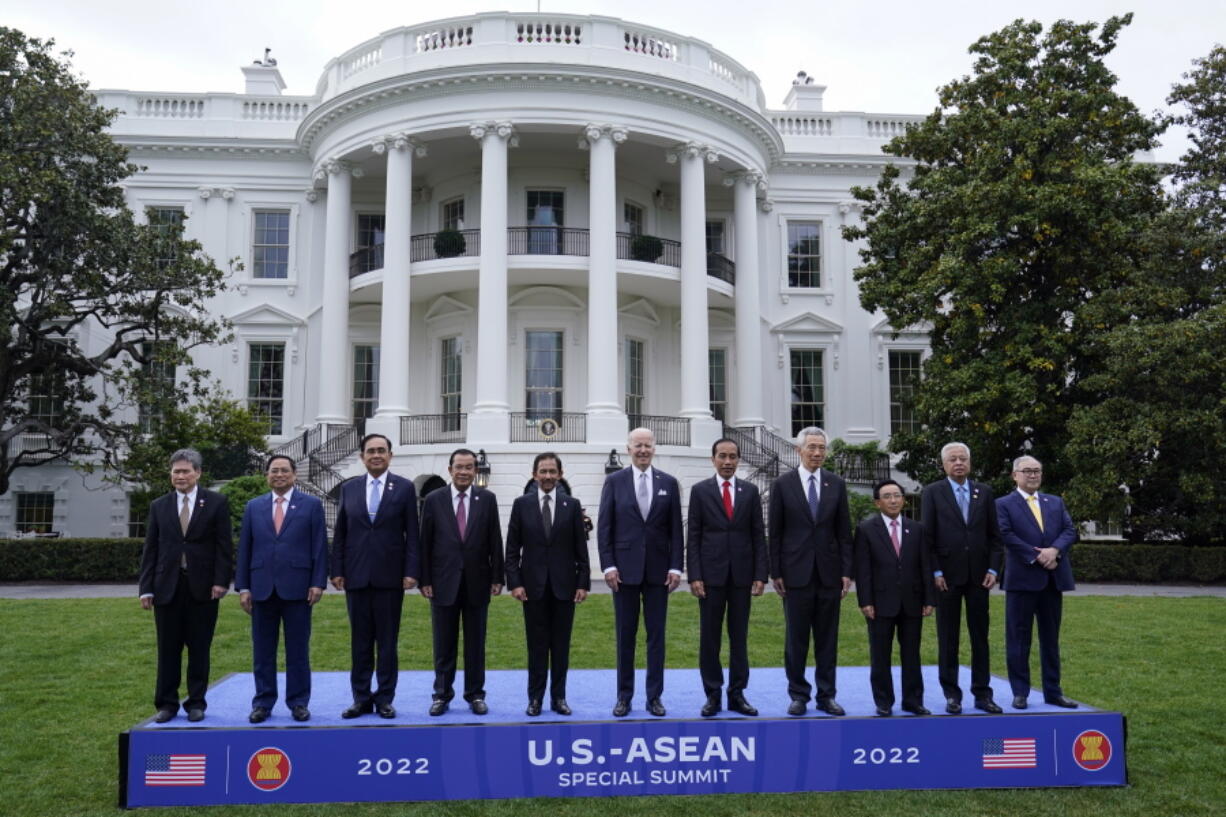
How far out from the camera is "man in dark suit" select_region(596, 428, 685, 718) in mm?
7305

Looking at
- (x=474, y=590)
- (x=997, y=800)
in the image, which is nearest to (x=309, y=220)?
(x=474, y=590)

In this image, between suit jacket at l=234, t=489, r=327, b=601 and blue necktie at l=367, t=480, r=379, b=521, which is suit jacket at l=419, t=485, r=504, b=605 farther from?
suit jacket at l=234, t=489, r=327, b=601

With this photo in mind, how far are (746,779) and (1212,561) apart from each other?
1812 cm

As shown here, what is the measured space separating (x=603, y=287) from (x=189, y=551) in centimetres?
1677

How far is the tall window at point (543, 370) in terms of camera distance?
2559cm

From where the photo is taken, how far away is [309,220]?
27.8 meters

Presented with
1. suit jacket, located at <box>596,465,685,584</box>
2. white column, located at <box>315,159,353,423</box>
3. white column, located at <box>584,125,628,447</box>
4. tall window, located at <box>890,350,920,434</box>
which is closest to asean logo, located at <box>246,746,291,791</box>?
suit jacket, located at <box>596,465,685,584</box>

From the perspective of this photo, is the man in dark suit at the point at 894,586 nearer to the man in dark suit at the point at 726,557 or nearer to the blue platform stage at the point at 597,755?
the blue platform stage at the point at 597,755

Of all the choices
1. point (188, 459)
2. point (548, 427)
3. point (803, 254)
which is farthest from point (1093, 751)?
point (803, 254)

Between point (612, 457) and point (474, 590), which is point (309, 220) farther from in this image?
point (474, 590)

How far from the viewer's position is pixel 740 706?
710cm

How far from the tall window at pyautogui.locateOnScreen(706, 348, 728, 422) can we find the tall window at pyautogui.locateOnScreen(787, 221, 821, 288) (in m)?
3.06

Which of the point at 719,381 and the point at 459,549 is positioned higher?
the point at 719,381

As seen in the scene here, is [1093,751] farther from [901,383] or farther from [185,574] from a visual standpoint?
[901,383]
